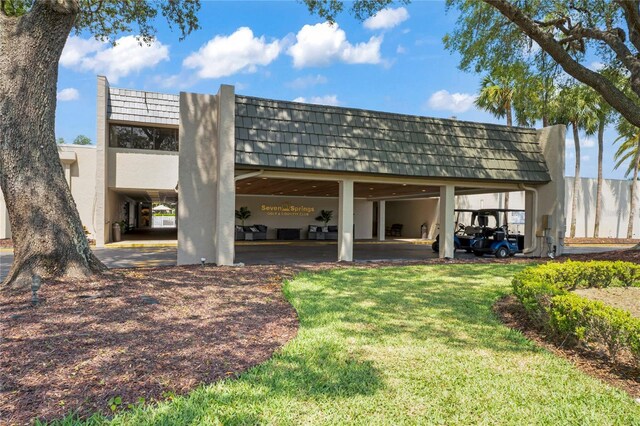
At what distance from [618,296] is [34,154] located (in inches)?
411

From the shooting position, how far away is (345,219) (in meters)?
12.2

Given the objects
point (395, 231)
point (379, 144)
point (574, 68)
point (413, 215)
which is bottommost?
point (395, 231)

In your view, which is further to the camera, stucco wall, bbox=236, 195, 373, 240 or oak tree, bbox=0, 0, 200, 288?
stucco wall, bbox=236, 195, 373, 240

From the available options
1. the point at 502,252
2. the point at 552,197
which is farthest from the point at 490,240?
the point at 552,197

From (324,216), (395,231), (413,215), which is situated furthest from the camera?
(395,231)

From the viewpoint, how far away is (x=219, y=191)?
10.5 meters

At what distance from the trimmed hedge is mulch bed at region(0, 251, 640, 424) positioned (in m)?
3.16

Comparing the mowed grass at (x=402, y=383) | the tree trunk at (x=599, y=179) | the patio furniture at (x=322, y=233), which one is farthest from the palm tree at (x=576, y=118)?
the mowed grass at (x=402, y=383)

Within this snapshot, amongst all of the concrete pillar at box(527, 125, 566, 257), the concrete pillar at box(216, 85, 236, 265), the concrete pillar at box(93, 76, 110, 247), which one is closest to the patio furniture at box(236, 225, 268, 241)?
the concrete pillar at box(93, 76, 110, 247)

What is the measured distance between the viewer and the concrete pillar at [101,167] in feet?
59.0

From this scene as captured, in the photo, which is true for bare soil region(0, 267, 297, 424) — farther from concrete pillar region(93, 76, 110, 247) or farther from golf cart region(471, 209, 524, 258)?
concrete pillar region(93, 76, 110, 247)

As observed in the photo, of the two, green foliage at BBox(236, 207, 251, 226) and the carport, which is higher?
the carport

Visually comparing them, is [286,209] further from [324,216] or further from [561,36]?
[561,36]

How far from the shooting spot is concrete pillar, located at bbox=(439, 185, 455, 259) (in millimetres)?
13180
